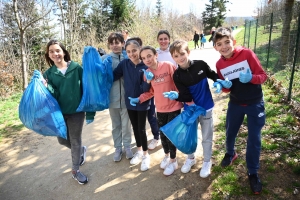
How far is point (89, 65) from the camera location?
2.42 metres

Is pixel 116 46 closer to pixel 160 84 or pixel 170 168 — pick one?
pixel 160 84

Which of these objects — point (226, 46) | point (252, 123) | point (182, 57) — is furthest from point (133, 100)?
point (252, 123)

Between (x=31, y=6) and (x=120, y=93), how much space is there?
798cm

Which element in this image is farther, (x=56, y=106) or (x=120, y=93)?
(x=120, y=93)

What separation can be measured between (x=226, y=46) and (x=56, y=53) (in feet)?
6.07

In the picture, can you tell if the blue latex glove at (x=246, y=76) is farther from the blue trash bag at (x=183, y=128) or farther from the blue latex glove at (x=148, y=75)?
the blue latex glove at (x=148, y=75)

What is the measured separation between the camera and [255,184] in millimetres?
2170

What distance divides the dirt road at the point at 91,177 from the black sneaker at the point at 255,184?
0.45m

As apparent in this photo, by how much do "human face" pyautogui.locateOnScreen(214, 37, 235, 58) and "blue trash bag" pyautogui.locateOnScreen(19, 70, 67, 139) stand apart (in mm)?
1861

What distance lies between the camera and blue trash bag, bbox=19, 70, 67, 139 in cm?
218

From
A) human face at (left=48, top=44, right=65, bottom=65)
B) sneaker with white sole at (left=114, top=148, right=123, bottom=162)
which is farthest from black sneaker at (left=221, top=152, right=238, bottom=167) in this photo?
human face at (left=48, top=44, right=65, bottom=65)

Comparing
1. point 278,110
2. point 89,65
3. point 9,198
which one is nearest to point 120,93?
point 89,65

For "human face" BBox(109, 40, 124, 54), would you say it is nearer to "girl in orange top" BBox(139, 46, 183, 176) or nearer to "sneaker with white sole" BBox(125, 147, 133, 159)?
"girl in orange top" BBox(139, 46, 183, 176)

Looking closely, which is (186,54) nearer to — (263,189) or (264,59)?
(263,189)
